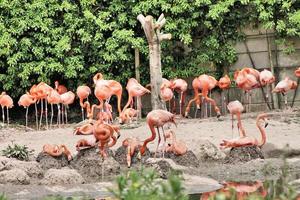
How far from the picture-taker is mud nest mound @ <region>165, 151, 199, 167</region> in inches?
377

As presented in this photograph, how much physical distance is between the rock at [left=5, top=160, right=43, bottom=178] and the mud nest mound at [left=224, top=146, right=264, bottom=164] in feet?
8.46

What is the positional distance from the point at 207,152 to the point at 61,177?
249 cm

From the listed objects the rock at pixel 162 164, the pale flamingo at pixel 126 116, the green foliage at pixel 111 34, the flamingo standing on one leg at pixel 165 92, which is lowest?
the rock at pixel 162 164

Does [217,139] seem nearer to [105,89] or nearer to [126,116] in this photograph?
[105,89]

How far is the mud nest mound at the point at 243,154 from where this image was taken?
9.80 metres

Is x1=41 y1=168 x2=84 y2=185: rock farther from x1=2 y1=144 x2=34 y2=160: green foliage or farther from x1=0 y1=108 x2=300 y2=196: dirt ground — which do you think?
x1=2 y1=144 x2=34 y2=160: green foliage

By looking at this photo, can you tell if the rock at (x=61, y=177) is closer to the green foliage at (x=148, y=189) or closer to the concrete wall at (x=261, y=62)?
the green foliage at (x=148, y=189)

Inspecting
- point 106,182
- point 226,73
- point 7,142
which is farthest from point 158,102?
point 106,182

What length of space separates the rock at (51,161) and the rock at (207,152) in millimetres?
1812

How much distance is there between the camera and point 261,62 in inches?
635

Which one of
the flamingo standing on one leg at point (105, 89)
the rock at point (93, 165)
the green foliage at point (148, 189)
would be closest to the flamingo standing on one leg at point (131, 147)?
the rock at point (93, 165)

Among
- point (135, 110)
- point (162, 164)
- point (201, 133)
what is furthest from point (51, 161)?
point (135, 110)

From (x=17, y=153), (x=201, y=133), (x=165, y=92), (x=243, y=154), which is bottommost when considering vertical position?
(x=243, y=154)

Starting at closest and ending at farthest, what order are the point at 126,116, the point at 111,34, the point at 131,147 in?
the point at 131,147, the point at 126,116, the point at 111,34
